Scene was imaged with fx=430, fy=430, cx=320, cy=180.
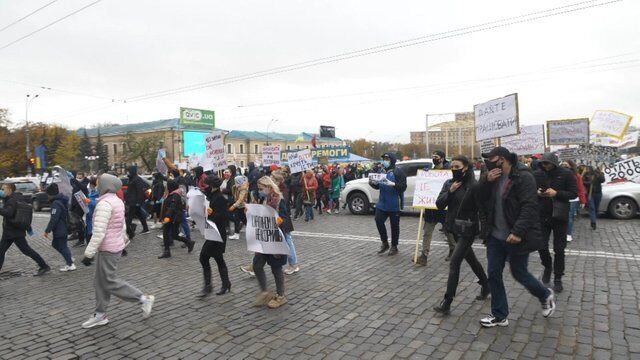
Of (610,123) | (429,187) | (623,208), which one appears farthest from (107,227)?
(610,123)

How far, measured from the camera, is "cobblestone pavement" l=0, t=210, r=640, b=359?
13.1 ft

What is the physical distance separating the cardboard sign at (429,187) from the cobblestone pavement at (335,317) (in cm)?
100

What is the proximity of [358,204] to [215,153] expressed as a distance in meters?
5.12

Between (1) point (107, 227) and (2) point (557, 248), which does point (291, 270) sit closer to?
(1) point (107, 227)

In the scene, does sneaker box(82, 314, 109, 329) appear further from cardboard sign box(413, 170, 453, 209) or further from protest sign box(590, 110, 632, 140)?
protest sign box(590, 110, 632, 140)

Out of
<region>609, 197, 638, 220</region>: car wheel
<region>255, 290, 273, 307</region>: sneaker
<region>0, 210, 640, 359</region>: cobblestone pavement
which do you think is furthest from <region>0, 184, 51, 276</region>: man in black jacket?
<region>609, 197, 638, 220</region>: car wheel

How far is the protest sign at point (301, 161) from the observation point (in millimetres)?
14406

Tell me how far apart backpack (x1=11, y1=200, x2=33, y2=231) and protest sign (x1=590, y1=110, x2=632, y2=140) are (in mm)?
20873

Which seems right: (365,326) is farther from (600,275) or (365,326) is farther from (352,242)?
(352,242)

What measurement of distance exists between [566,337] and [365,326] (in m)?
1.90

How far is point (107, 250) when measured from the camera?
15.9 feet

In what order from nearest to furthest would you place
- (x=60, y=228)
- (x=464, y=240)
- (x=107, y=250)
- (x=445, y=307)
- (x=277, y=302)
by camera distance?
(x=464, y=240) < (x=445, y=307) < (x=107, y=250) < (x=277, y=302) < (x=60, y=228)

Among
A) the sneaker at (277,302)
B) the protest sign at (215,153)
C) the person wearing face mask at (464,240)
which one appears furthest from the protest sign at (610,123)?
the sneaker at (277,302)

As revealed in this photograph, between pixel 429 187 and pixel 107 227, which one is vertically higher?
pixel 429 187
